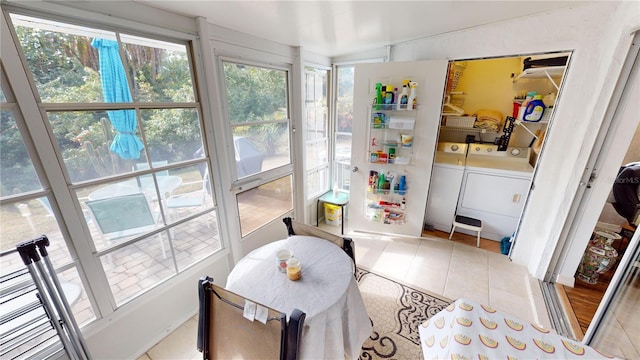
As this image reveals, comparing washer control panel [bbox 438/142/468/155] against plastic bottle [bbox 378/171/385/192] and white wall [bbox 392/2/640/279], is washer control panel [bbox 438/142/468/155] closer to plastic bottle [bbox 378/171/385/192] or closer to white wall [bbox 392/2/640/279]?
A: white wall [bbox 392/2/640/279]

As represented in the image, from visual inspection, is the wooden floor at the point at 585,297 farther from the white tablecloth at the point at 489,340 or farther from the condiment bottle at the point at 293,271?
the condiment bottle at the point at 293,271

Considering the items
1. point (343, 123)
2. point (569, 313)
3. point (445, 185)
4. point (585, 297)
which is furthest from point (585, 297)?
point (343, 123)

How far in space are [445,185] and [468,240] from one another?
734 millimetres

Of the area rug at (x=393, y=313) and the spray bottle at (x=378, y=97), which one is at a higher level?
the spray bottle at (x=378, y=97)

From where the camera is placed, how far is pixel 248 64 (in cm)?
204

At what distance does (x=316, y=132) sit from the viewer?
310 cm

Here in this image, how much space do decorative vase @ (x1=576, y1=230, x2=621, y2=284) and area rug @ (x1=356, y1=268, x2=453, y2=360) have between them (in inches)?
52.2

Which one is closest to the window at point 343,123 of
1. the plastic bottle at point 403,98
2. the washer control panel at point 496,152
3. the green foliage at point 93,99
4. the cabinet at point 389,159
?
the cabinet at point 389,159

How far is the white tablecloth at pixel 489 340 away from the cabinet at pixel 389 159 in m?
1.82

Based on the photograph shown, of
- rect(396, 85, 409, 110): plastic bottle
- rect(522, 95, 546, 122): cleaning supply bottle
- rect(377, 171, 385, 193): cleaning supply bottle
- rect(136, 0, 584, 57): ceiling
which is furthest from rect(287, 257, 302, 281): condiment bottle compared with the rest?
rect(522, 95, 546, 122): cleaning supply bottle

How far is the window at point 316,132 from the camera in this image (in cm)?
285

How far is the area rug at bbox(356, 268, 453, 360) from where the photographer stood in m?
1.62

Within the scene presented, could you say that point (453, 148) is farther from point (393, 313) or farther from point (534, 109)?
point (393, 313)

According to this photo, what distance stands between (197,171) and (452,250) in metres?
2.76
